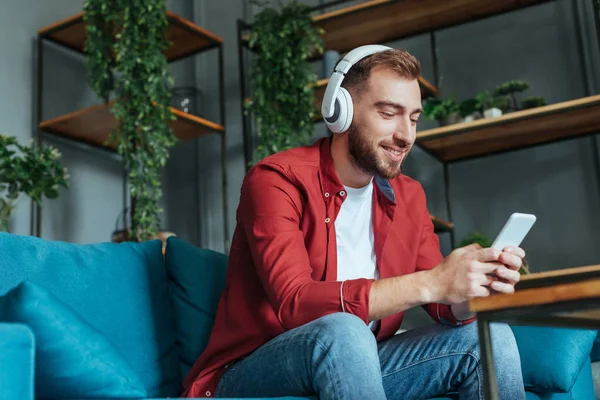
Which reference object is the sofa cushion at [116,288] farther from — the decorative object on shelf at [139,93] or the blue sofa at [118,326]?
the decorative object on shelf at [139,93]

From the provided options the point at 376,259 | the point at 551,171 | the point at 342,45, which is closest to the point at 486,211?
the point at 551,171

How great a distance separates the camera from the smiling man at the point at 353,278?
1234mm

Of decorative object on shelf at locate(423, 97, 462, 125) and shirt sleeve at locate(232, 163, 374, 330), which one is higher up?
decorative object on shelf at locate(423, 97, 462, 125)

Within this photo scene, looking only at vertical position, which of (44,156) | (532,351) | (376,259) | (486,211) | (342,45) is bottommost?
(532,351)

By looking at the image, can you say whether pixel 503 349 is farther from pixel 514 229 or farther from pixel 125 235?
pixel 125 235

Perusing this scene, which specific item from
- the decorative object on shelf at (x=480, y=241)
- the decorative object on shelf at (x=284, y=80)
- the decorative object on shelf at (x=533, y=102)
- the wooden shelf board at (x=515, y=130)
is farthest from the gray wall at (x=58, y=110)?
the decorative object on shelf at (x=533, y=102)

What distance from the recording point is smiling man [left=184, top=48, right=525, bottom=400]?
1.23 metres

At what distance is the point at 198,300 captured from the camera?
1744 millimetres

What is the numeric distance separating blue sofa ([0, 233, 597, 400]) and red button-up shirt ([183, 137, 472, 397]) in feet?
0.51

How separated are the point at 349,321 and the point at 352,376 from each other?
0.09 metres

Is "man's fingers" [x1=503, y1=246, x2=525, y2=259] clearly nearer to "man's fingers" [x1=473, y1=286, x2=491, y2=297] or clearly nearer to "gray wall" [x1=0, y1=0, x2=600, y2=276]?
"man's fingers" [x1=473, y1=286, x2=491, y2=297]

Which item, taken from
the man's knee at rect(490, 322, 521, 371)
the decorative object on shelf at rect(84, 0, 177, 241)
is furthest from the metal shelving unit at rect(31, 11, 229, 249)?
the man's knee at rect(490, 322, 521, 371)

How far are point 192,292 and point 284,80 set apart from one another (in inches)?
69.0

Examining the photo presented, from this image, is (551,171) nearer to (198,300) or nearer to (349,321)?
(198,300)
